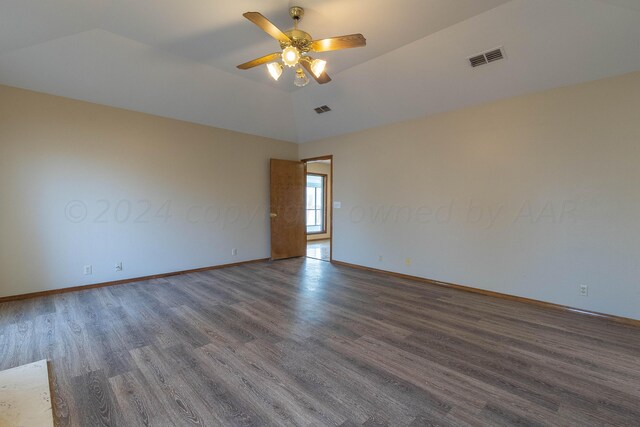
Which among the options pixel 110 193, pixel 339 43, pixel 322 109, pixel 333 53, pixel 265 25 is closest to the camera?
pixel 265 25

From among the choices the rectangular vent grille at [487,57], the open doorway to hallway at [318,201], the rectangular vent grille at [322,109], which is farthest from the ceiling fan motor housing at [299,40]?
the open doorway to hallway at [318,201]

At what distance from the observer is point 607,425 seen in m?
1.65

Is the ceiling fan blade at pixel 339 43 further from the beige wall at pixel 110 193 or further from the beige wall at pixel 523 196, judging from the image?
the beige wall at pixel 110 193

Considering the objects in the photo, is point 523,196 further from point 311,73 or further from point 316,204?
point 316,204

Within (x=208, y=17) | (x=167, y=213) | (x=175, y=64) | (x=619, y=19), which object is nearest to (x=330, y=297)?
(x=167, y=213)

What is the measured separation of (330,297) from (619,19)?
4.14m

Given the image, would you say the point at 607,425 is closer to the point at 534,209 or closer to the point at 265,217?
the point at 534,209

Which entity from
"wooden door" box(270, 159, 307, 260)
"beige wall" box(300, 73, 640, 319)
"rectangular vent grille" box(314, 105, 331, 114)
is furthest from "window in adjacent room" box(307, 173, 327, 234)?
"beige wall" box(300, 73, 640, 319)

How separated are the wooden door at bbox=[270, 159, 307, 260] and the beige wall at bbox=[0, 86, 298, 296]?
1.88 ft

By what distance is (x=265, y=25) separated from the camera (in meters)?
2.28

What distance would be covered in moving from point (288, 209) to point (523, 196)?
14.5ft

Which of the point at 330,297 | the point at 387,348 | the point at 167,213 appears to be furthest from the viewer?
the point at 167,213

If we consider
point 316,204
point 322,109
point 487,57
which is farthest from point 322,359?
point 316,204

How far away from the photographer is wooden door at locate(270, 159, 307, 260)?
20.4 ft
